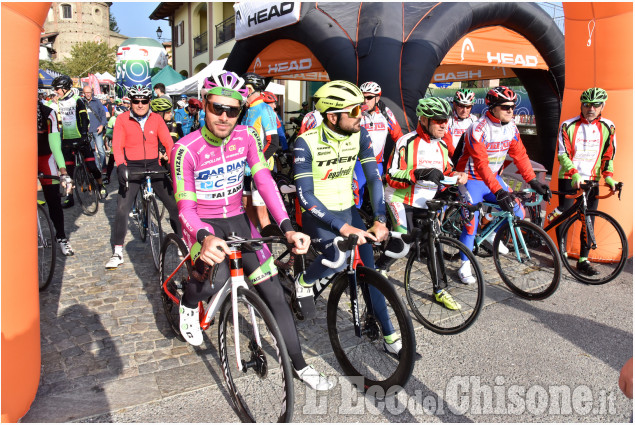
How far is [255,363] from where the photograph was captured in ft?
9.05

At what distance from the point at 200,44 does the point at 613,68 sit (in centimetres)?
Answer: 3301

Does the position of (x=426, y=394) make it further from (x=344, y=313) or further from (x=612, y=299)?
(x=612, y=299)

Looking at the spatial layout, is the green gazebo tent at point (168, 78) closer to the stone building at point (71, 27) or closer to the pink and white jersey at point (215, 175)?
the pink and white jersey at point (215, 175)

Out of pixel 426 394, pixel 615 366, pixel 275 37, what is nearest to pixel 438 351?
pixel 426 394

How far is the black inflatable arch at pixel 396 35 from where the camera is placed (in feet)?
24.2

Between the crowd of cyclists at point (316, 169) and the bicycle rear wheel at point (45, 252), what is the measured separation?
0.43 m

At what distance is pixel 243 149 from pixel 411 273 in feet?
6.45

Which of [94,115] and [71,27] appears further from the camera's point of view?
[71,27]

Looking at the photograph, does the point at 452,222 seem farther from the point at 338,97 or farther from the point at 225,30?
the point at 225,30

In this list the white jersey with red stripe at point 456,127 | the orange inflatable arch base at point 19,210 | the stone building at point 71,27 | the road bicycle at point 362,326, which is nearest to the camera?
the orange inflatable arch base at point 19,210

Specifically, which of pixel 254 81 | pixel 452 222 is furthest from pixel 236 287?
pixel 254 81

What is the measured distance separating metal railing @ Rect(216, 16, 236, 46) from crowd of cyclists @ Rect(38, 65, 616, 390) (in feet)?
78.1

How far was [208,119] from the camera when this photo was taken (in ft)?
9.98

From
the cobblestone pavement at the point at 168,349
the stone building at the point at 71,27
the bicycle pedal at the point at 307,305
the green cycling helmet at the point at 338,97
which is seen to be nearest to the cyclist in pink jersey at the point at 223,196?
the cobblestone pavement at the point at 168,349
